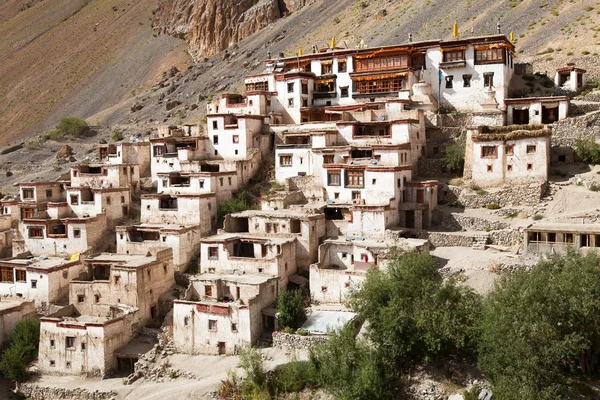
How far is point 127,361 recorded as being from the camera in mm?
29016

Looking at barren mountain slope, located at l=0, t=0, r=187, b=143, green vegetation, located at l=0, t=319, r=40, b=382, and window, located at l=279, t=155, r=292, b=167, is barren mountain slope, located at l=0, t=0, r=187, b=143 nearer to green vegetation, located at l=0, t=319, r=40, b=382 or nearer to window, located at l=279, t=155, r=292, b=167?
window, located at l=279, t=155, r=292, b=167

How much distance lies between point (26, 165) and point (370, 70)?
112 ft

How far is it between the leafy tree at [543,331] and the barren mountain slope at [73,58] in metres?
83.2

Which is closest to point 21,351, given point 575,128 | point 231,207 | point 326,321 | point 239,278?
point 239,278

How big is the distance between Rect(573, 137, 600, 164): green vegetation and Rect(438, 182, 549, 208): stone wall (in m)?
3.66

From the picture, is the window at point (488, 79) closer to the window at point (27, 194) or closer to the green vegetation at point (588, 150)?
the green vegetation at point (588, 150)

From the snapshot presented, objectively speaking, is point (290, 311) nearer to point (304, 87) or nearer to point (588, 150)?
point (588, 150)

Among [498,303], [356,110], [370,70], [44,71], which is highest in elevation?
[44,71]

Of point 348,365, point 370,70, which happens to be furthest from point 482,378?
point 370,70

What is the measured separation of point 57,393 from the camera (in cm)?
2781

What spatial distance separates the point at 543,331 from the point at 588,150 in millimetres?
16702

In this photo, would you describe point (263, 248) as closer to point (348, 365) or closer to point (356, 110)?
point (348, 365)

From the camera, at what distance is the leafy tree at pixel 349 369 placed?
22.9 m

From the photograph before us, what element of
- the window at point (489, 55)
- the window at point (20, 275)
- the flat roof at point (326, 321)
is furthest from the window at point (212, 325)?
the window at point (489, 55)
